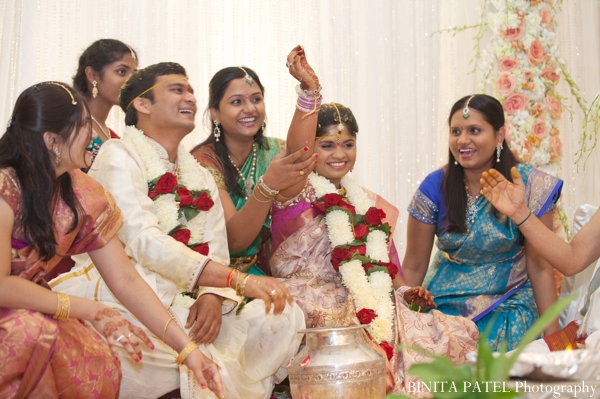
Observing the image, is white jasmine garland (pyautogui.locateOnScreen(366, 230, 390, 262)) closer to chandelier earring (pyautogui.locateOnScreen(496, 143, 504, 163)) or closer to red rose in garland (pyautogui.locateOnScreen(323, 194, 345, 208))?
red rose in garland (pyautogui.locateOnScreen(323, 194, 345, 208))

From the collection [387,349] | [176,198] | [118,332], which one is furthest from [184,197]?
[387,349]

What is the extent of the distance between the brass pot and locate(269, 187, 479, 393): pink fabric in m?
0.64

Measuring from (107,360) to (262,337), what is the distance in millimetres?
877

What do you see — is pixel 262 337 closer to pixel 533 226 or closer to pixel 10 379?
pixel 10 379

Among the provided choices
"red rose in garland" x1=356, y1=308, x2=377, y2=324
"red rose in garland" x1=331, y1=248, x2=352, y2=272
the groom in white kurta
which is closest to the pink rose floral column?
"red rose in garland" x1=331, y1=248, x2=352, y2=272

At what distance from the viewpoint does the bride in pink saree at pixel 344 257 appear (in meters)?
3.25

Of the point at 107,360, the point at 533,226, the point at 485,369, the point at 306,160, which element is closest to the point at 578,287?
the point at 533,226

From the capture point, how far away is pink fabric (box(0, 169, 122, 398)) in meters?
2.11

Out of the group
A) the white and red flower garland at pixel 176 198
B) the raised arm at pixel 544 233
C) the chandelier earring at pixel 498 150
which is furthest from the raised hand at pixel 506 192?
the white and red flower garland at pixel 176 198

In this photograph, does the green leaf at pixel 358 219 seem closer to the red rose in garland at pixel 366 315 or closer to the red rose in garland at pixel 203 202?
the red rose in garland at pixel 366 315

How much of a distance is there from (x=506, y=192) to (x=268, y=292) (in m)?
1.54

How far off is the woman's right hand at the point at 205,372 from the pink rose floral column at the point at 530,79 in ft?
10.1

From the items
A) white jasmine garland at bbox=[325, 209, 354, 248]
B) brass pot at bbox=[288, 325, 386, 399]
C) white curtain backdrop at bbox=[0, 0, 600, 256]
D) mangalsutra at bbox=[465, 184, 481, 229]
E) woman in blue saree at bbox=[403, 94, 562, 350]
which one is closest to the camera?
brass pot at bbox=[288, 325, 386, 399]

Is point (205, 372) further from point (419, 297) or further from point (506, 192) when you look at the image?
point (506, 192)
